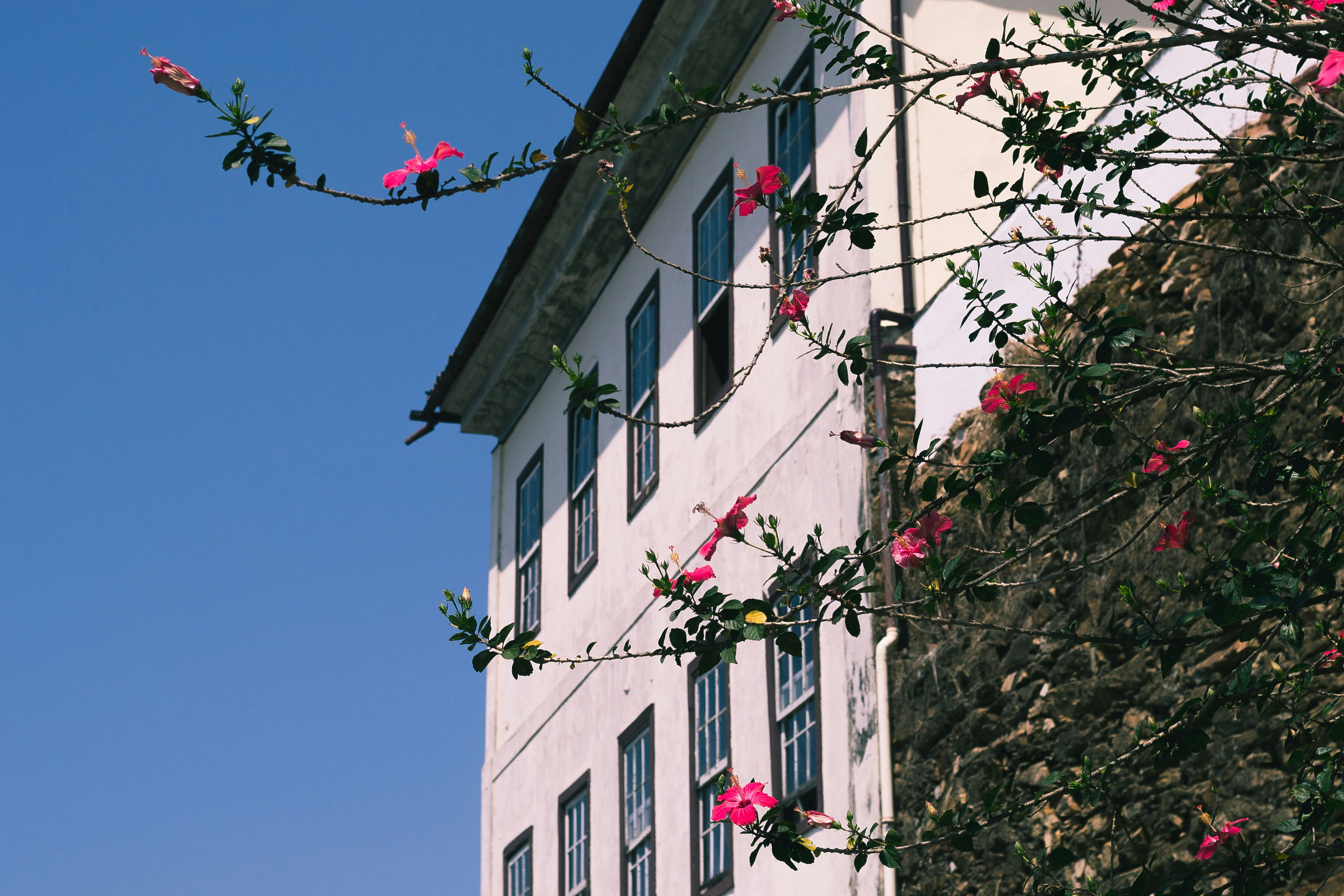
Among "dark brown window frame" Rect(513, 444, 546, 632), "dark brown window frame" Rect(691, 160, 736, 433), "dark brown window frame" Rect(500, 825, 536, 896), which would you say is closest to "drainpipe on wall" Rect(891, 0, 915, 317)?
"dark brown window frame" Rect(691, 160, 736, 433)

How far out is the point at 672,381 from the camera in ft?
42.6

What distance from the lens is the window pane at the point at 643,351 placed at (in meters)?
13.5

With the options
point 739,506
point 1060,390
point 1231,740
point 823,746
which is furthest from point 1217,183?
point 823,746

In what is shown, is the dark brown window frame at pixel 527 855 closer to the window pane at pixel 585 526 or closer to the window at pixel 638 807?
the window at pixel 638 807

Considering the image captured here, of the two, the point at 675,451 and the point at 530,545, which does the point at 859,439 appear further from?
the point at 530,545

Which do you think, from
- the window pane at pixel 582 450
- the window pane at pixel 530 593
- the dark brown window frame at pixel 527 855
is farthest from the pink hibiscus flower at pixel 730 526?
the window pane at pixel 530 593

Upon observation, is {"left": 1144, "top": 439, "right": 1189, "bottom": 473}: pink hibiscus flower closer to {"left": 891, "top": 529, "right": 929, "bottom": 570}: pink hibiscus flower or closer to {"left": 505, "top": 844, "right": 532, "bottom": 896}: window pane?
{"left": 891, "top": 529, "right": 929, "bottom": 570}: pink hibiscus flower

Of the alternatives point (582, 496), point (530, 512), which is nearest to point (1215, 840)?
point (582, 496)

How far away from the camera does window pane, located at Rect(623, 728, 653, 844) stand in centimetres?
1223

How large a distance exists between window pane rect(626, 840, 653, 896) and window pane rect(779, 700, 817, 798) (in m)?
2.08

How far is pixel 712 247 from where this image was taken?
12.8 metres

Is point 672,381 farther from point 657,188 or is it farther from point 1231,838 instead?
point 1231,838

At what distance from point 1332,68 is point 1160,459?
1702 mm

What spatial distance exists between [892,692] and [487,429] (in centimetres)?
897
